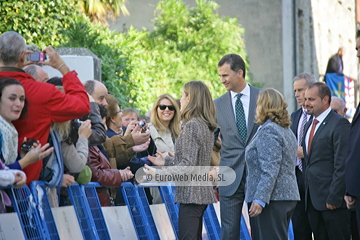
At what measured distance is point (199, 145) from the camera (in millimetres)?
6875

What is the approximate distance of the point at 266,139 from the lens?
6.84 metres

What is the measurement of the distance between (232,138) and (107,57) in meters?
7.99

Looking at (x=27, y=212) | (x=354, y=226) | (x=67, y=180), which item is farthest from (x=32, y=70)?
(x=354, y=226)

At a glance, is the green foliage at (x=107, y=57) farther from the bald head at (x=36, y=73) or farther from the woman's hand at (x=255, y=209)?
the woman's hand at (x=255, y=209)

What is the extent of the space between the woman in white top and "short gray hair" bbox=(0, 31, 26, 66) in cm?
344

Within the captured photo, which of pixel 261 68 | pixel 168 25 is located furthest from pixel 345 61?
pixel 168 25

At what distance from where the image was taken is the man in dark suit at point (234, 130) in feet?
25.0

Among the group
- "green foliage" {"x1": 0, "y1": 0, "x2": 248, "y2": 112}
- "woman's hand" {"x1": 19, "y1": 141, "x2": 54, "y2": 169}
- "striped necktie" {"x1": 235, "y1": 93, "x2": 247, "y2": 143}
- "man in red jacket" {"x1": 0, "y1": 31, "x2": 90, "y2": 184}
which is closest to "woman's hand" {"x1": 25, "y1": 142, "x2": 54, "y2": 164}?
"woman's hand" {"x1": 19, "y1": 141, "x2": 54, "y2": 169}

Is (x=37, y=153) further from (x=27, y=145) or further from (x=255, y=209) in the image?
(x=255, y=209)

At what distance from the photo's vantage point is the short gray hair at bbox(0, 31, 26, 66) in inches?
225

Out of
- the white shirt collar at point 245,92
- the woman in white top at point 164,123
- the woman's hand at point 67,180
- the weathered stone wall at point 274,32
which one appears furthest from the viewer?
the weathered stone wall at point 274,32

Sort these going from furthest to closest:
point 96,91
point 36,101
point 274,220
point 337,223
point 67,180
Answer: point 337,223, point 96,91, point 274,220, point 67,180, point 36,101

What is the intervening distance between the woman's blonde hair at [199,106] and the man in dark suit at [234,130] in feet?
2.45

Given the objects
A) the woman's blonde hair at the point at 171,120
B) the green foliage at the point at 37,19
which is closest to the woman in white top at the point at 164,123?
the woman's blonde hair at the point at 171,120
